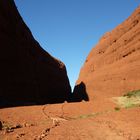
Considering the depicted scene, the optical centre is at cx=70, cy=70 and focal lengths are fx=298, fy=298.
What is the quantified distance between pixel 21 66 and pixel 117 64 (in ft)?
39.3

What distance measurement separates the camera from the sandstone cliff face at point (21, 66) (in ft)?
112

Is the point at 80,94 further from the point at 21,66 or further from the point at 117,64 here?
the point at 21,66

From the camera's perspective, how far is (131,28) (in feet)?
121

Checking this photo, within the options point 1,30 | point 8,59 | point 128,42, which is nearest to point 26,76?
point 8,59

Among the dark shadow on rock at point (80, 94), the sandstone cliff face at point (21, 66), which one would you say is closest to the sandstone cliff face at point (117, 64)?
the dark shadow on rock at point (80, 94)

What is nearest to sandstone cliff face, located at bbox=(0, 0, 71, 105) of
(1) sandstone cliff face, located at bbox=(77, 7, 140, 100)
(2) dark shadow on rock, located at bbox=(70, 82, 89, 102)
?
(2) dark shadow on rock, located at bbox=(70, 82, 89, 102)

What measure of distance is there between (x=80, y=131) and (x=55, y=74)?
3803 cm

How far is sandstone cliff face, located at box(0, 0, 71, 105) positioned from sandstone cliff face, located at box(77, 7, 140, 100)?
6.12 metres

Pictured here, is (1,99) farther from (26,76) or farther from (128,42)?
(128,42)

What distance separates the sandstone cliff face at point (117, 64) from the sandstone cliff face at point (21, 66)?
6118 mm

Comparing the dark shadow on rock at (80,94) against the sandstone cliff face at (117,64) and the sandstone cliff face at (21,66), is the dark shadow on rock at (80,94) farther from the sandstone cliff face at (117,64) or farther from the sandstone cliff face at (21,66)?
the sandstone cliff face at (21,66)

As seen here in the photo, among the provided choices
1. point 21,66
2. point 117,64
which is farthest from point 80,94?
point 21,66

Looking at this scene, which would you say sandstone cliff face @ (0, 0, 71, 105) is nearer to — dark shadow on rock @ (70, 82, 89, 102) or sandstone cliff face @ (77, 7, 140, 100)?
dark shadow on rock @ (70, 82, 89, 102)

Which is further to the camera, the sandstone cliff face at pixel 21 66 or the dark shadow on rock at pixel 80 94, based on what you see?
the dark shadow on rock at pixel 80 94
